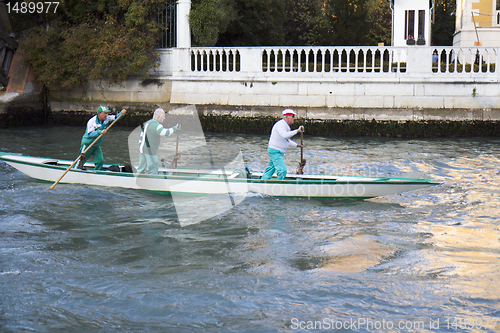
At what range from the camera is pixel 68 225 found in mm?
7879

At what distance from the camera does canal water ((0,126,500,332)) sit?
16.5 ft

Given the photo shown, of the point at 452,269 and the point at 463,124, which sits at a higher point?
the point at 463,124

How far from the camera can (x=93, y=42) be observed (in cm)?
1856

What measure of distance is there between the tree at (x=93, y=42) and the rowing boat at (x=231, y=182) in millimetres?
8644

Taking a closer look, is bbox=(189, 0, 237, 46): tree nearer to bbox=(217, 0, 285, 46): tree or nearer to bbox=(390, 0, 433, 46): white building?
bbox=(217, 0, 285, 46): tree

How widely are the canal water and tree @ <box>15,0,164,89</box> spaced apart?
8702 mm

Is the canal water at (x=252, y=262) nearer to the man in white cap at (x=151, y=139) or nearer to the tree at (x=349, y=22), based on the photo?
the man in white cap at (x=151, y=139)

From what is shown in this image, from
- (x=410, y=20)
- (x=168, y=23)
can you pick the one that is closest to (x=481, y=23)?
(x=410, y=20)

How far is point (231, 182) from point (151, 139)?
5.30 ft

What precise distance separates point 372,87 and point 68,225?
11066mm

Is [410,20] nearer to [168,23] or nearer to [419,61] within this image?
[419,61]

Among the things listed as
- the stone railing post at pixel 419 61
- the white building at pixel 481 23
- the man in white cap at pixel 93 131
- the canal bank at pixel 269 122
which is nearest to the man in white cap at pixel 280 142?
the man in white cap at pixel 93 131

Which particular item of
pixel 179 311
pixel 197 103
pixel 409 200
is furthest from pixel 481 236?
pixel 197 103

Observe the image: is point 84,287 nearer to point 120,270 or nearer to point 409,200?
point 120,270
